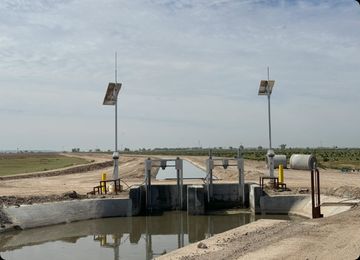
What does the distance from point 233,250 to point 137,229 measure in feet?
31.8

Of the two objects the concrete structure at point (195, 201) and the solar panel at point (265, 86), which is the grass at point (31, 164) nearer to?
A: the concrete structure at point (195, 201)

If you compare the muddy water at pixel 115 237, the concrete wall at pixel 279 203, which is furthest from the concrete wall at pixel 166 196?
the concrete wall at pixel 279 203

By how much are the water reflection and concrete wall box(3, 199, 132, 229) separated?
39 centimetres

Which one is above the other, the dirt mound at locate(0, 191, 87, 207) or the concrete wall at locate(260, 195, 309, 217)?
the dirt mound at locate(0, 191, 87, 207)

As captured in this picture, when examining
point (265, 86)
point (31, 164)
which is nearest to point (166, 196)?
point (265, 86)

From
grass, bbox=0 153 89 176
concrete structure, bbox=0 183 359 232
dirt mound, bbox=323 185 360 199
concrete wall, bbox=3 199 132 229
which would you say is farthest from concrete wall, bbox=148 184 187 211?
grass, bbox=0 153 89 176

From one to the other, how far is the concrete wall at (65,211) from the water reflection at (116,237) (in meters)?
0.39

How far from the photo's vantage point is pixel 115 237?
65.1ft

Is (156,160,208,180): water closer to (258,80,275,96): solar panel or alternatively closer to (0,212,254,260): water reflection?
(258,80,275,96): solar panel

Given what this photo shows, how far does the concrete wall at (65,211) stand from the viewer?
20.1m

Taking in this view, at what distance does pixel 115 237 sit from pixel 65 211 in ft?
11.5

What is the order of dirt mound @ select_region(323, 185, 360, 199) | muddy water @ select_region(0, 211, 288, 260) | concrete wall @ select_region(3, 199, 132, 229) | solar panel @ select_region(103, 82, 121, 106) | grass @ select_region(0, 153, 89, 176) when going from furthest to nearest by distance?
grass @ select_region(0, 153, 89, 176), solar panel @ select_region(103, 82, 121, 106), dirt mound @ select_region(323, 185, 360, 199), concrete wall @ select_region(3, 199, 132, 229), muddy water @ select_region(0, 211, 288, 260)

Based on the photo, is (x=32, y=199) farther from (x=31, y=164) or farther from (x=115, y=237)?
(x=31, y=164)

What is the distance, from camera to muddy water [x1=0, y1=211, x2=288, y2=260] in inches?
663
